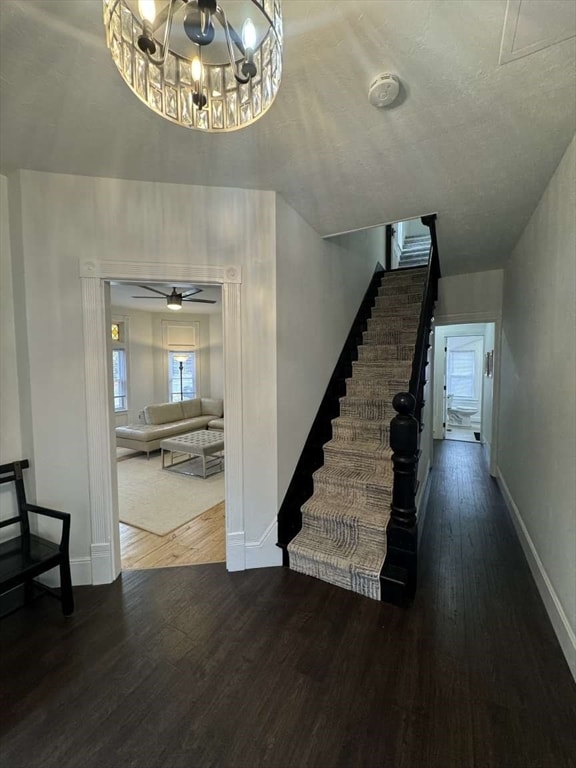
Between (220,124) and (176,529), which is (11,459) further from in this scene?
(220,124)

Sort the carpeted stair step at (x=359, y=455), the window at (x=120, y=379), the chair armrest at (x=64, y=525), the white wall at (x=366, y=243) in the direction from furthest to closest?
the window at (x=120, y=379) → the white wall at (x=366, y=243) → the carpeted stair step at (x=359, y=455) → the chair armrest at (x=64, y=525)

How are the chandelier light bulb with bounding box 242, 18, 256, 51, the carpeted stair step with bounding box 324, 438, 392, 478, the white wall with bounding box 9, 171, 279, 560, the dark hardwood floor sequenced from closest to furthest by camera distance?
the chandelier light bulb with bounding box 242, 18, 256, 51 < the dark hardwood floor < the white wall with bounding box 9, 171, 279, 560 < the carpeted stair step with bounding box 324, 438, 392, 478

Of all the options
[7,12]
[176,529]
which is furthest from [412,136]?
[176,529]

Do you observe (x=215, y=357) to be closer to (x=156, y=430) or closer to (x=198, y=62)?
(x=156, y=430)

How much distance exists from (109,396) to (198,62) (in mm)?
1895

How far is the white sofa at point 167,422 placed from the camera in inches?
217

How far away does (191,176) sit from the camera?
6.95ft

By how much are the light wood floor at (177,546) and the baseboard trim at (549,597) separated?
2.08m

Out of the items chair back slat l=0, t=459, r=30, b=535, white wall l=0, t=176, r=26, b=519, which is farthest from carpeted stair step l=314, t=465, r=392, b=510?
white wall l=0, t=176, r=26, b=519

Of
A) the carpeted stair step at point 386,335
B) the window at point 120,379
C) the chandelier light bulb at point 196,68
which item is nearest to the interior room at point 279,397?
the chandelier light bulb at point 196,68

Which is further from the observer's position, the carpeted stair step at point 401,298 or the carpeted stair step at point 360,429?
the carpeted stair step at point 401,298

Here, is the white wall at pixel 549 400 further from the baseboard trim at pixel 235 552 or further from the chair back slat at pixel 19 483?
the chair back slat at pixel 19 483

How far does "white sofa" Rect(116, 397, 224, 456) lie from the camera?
→ 5500 millimetres

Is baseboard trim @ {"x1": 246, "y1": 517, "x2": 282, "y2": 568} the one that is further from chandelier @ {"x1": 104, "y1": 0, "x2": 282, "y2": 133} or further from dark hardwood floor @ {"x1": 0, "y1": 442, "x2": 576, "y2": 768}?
chandelier @ {"x1": 104, "y1": 0, "x2": 282, "y2": 133}
